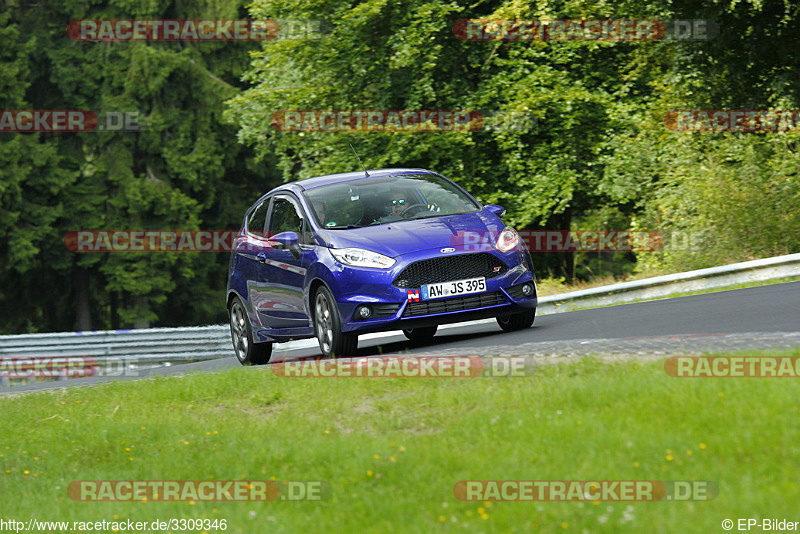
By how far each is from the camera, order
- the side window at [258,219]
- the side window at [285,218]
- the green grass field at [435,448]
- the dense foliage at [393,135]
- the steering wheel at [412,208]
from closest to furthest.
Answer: the green grass field at [435,448], the steering wheel at [412,208], the side window at [285,218], the side window at [258,219], the dense foliage at [393,135]

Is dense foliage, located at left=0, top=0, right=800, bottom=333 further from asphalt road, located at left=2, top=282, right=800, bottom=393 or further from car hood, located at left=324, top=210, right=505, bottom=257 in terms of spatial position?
car hood, located at left=324, top=210, right=505, bottom=257

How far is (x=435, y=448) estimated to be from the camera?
6734mm

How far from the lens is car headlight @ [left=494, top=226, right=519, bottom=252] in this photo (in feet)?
36.7

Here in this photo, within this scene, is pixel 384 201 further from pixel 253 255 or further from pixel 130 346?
pixel 130 346

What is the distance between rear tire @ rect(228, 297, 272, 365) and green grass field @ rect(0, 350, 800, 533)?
3.83 meters

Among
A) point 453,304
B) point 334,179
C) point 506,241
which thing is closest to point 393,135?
point 334,179

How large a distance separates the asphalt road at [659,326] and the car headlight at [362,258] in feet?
3.11

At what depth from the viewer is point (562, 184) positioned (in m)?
23.0

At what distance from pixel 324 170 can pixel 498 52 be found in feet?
15.2

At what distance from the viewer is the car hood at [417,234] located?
10805 mm

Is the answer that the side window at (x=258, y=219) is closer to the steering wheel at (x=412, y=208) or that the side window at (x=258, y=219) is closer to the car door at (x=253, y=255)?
the car door at (x=253, y=255)

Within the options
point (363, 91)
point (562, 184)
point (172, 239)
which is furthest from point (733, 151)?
point (172, 239)

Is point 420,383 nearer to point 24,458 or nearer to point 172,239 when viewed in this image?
point 24,458

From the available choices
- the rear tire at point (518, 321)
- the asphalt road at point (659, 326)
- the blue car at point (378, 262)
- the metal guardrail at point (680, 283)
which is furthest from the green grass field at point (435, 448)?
the metal guardrail at point (680, 283)
